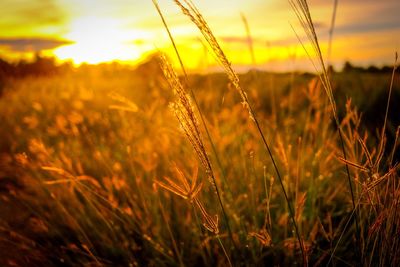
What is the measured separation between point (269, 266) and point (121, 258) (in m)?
0.79

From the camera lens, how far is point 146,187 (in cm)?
246

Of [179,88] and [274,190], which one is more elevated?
[179,88]

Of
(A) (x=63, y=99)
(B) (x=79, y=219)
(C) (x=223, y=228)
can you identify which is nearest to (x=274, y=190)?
(C) (x=223, y=228)

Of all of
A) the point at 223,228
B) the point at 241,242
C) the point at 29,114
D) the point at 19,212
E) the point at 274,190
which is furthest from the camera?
the point at 29,114

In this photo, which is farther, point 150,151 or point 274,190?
point 150,151

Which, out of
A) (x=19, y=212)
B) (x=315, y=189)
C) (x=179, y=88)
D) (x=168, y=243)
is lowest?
(x=19, y=212)

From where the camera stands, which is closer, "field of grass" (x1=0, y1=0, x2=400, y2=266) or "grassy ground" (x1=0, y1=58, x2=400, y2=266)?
"field of grass" (x1=0, y1=0, x2=400, y2=266)

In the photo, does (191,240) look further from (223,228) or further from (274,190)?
(274,190)

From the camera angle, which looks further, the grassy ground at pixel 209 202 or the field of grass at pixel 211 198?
the grassy ground at pixel 209 202

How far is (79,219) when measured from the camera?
7.72ft

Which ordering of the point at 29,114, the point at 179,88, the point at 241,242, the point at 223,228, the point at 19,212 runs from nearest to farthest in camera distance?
the point at 179,88, the point at 241,242, the point at 223,228, the point at 19,212, the point at 29,114

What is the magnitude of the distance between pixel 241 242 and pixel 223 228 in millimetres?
197

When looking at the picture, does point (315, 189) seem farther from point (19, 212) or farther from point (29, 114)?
point (29, 114)

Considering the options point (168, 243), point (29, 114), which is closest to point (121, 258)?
point (168, 243)
